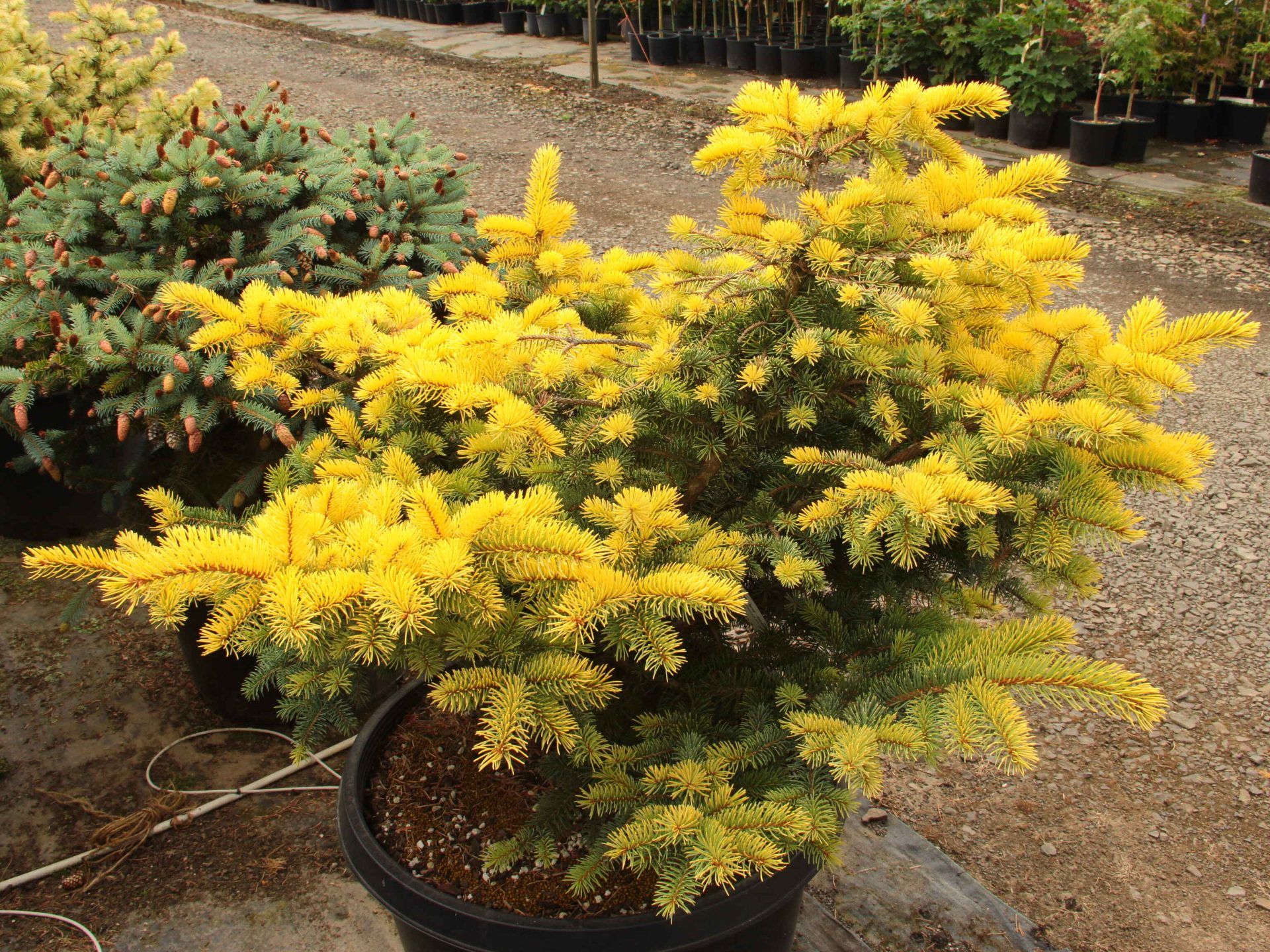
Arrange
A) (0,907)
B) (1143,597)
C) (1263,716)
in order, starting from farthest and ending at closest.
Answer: (1143,597) → (1263,716) → (0,907)

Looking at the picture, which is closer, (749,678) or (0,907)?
(749,678)

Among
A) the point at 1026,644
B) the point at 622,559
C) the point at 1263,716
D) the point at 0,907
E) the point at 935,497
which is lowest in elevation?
the point at 0,907

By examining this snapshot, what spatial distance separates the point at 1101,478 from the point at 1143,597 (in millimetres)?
2082

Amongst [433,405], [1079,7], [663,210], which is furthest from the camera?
[1079,7]

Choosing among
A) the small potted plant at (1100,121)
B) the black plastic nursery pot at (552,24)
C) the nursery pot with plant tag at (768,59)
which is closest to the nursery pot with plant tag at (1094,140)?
the small potted plant at (1100,121)

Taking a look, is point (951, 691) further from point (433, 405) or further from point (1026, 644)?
point (433, 405)

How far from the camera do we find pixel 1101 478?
136cm

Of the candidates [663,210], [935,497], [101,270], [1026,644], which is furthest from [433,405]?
[663,210]

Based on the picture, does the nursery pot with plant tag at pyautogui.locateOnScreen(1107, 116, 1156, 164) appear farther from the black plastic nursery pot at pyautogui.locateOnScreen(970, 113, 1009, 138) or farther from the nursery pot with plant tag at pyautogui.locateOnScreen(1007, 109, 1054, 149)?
the black plastic nursery pot at pyautogui.locateOnScreen(970, 113, 1009, 138)

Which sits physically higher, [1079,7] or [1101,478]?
[1079,7]

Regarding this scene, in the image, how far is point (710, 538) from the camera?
1444 millimetres

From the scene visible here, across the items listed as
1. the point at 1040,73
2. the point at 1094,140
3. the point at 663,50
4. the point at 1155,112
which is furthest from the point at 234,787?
the point at 663,50

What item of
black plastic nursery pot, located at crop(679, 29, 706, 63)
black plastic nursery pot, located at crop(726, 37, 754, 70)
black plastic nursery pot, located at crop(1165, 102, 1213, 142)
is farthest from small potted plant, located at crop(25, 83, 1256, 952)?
black plastic nursery pot, located at crop(679, 29, 706, 63)

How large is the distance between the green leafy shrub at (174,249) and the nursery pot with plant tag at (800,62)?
763cm
